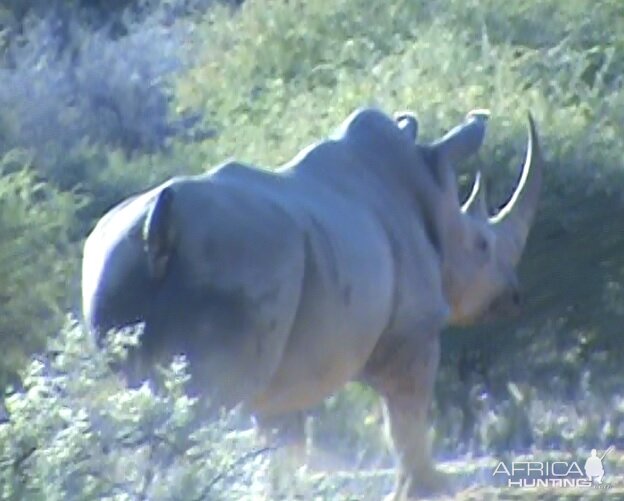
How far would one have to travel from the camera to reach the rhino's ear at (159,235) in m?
9.38

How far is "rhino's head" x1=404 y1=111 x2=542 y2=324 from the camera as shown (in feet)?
42.7

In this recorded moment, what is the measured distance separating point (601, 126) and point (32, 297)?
213 inches

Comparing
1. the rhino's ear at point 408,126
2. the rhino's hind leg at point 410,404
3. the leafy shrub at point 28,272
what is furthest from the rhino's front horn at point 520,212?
the leafy shrub at point 28,272

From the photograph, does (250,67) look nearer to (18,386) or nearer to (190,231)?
(18,386)

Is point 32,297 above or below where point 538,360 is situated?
above

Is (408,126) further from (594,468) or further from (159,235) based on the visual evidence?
(159,235)

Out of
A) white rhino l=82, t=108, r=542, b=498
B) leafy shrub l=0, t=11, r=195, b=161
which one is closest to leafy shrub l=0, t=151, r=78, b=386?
white rhino l=82, t=108, r=542, b=498

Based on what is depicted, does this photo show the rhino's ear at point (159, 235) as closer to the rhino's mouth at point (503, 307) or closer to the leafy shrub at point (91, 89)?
the rhino's mouth at point (503, 307)

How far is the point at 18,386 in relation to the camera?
12094 mm

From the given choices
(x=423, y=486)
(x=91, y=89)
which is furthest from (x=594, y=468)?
(x=91, y=89)

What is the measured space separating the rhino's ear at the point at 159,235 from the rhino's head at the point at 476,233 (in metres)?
3.61

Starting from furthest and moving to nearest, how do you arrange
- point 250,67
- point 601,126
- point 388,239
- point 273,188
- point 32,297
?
point 250,67 < point 601,126 < point 32,297 < point 388,239 < point 273,188

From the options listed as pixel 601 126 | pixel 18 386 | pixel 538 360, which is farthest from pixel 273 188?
pixel 601 126

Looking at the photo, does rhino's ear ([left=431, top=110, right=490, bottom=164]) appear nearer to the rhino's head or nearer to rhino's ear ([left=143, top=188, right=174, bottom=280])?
the rhino's head
